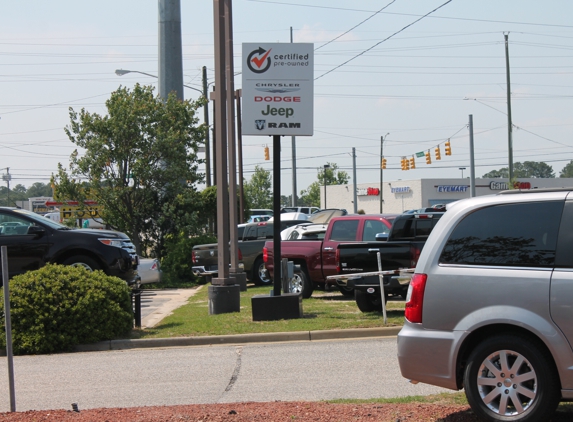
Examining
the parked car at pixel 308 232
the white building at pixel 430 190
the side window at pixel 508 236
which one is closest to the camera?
the side window at pixel 508 236

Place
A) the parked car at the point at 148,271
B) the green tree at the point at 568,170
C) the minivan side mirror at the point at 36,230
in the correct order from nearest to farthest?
the minivan side mirror at the point at 36,230
the parked car at the point at 148,271
the green tree at the point at 568,170

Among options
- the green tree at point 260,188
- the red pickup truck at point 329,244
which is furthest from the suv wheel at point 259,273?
the green tree at point 260,188

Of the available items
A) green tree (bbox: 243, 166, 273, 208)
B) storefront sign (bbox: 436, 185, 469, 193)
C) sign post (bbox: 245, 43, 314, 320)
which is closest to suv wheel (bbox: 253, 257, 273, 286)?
sign post (bbox: 245, 43, 314, 320)

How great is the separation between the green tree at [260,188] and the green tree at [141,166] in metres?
82.5

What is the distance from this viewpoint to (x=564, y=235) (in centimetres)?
556

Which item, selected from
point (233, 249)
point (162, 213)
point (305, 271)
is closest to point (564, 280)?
point (305, 271)

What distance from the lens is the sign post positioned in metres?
13.3

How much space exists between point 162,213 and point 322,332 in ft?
54.6

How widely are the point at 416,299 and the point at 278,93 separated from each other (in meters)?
8.08

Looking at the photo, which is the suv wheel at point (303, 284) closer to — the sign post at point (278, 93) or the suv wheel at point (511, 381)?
the sign post at point (278, 93)

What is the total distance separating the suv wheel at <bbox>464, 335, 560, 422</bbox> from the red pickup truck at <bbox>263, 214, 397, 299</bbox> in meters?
10.4

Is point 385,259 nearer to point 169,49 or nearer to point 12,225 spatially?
point 12,225

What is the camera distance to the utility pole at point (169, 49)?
104ft

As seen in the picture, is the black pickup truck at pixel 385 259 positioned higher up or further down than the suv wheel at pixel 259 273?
higher up
